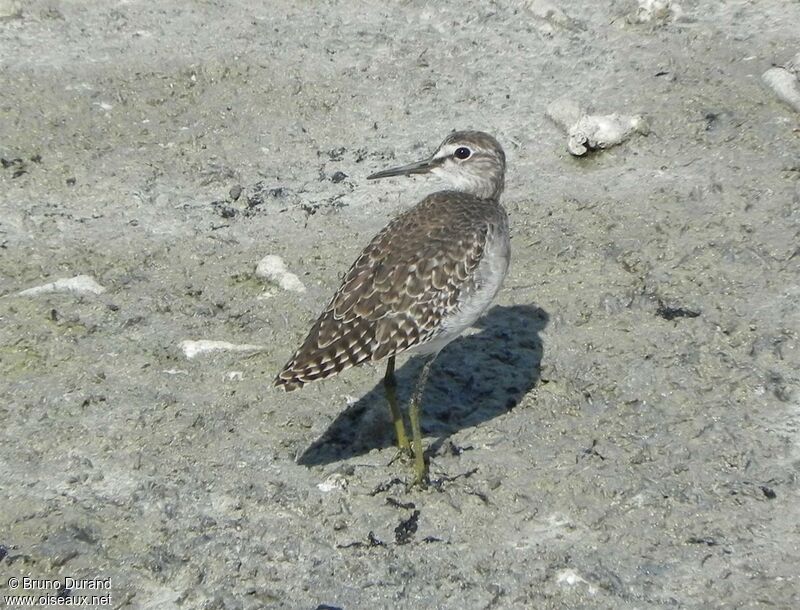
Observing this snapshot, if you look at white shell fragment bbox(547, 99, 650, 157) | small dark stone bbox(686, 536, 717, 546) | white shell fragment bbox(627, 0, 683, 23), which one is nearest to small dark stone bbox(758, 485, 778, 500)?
small dark stone bbox(686, 536, 717, 546)

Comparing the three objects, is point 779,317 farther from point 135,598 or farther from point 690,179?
point 135,598

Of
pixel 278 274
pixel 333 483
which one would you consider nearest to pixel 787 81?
pixel 278 274

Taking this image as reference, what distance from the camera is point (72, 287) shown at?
7.27 metres

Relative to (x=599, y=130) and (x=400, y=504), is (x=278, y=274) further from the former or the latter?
(x=599, y=130)

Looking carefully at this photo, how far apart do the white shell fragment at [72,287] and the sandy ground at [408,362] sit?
0.06m

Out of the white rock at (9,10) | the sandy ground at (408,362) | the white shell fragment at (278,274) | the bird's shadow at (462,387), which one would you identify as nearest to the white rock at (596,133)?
the sandy ground at (408,362)

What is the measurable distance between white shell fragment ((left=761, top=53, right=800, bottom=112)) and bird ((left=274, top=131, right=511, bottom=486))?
3307mm

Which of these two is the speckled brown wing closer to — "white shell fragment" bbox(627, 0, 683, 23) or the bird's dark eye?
the bird's dark eye

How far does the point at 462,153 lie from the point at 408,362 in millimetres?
1295

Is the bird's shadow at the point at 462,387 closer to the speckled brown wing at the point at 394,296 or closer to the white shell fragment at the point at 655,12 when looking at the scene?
the speckled brown wing at the point at 394,296

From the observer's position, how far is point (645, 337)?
270 inches

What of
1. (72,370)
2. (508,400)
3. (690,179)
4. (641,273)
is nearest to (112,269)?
(72,370)

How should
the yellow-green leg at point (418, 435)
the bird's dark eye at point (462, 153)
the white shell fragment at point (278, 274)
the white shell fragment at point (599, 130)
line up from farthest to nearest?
the white shell fragment at point (599, 130), the white shell fragment at point (278, 274), the bird's dark eye at point (462, 153), the yellow-green leg at point (418, 435)

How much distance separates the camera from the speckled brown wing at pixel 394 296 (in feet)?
19.2
